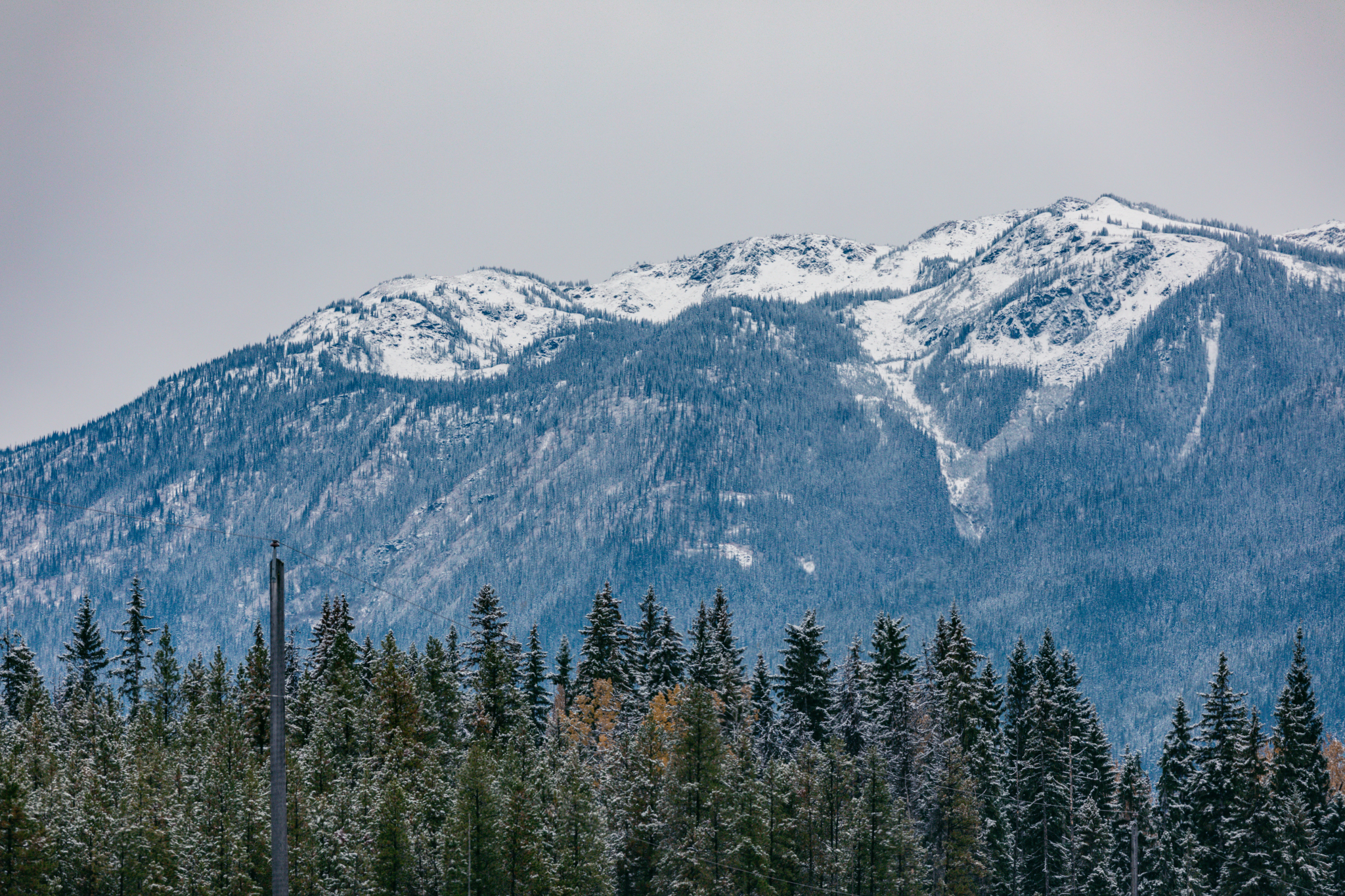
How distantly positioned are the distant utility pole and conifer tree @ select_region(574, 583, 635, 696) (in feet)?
181

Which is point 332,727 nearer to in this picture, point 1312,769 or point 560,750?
point 560,750

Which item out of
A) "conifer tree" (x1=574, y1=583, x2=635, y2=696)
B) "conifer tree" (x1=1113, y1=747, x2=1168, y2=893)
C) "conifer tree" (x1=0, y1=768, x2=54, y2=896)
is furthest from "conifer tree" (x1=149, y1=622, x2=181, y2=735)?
"conifer tree" (x1=1113, y1=747, x2=1168, y2=893)

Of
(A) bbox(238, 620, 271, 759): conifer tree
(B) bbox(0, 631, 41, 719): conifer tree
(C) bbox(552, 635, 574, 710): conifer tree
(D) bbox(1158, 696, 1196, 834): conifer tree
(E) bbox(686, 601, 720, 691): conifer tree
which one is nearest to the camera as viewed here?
(D) bbox(1158, 696, 1196, 834): conifer tree

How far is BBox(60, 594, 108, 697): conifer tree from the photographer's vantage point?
321 feet

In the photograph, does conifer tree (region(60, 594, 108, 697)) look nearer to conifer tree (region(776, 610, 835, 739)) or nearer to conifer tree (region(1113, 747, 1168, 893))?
conifer tree (region(776, 610, 835, 739))

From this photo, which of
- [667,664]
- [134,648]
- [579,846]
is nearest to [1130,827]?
[667,664]

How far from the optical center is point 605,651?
282 ft

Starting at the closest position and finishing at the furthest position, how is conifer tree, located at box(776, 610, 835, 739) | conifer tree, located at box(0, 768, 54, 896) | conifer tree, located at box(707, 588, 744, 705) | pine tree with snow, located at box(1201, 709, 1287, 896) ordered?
conifer tree, located at box(0, 768, 54, 896) < pine tree with snow, located at box(1201, 709, 1287, 896) < conifer tree, located at box(707, 588, 744, 705) < conifer tree, located at box(776, 610, 835, 739)

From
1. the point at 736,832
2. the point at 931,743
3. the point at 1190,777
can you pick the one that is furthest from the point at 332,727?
the point at 1190,777

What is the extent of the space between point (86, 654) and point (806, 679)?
2049 inches

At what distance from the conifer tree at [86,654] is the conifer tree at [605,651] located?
120 feet

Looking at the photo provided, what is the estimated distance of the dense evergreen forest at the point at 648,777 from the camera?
58.7m

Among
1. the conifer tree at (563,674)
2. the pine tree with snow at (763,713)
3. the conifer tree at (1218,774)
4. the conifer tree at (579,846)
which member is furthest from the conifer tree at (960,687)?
the conifer tree at (579,846)

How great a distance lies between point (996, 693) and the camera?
270 feet
